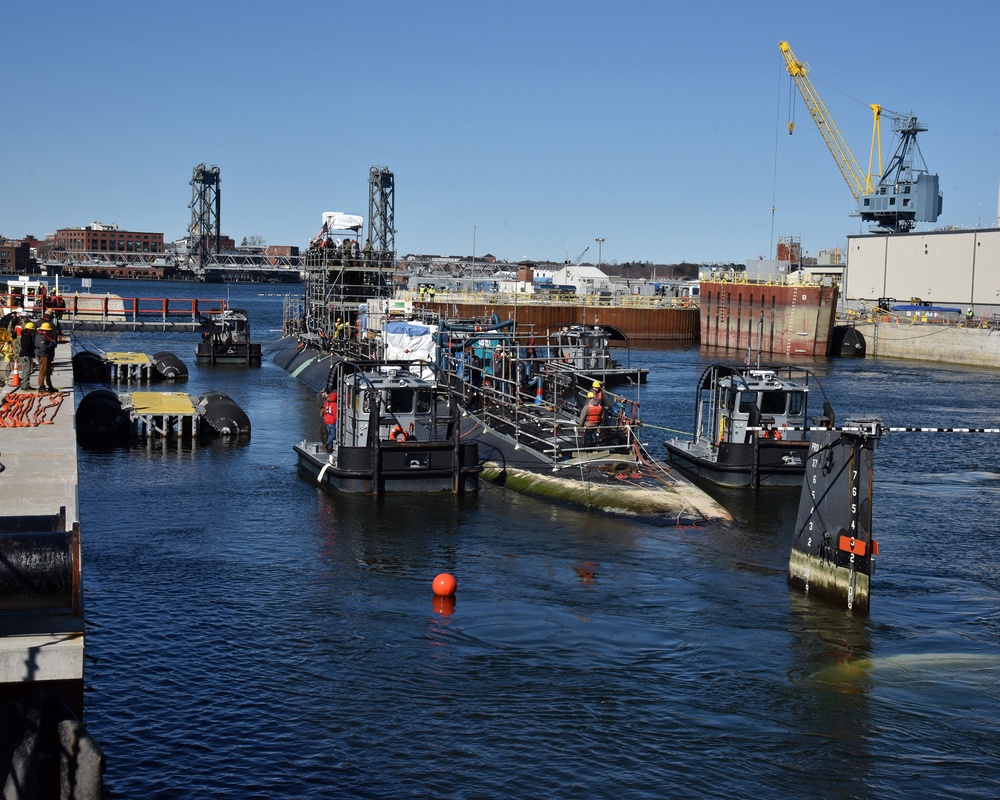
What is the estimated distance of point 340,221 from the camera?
7794 centimetres

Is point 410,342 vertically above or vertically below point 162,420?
above

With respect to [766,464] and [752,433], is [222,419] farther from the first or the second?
[766,464]

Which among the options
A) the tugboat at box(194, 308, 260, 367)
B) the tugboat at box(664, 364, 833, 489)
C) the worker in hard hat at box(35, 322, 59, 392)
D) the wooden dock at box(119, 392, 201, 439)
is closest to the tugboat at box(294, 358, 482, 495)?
the tugboat at box(664, 364, 833, 489)

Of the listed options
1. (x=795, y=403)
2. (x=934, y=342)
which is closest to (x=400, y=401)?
(x=795, y=403)

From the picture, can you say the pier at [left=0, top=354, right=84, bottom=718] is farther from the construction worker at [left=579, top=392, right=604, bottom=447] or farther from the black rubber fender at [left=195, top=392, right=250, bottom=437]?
the black rubber fender at [left=195, top=392, right=250, bottom=437]

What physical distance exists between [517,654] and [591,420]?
15.4 meters

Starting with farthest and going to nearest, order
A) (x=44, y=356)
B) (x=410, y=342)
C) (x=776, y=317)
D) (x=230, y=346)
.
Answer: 1. (x=776, y=317)
2. (x=230, y=346)
3. (x=410, y=342)
4. (x=44, y=356)

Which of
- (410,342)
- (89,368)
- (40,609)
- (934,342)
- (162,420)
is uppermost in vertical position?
(410,342)

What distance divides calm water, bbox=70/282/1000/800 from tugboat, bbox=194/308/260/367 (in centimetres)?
3956

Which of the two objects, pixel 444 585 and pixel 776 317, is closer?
pixel 444 585

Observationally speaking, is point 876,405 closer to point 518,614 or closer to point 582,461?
point 582,461

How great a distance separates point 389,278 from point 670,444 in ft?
154

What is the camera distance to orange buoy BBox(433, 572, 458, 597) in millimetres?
22656

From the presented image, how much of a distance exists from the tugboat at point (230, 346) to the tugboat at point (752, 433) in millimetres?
42008
